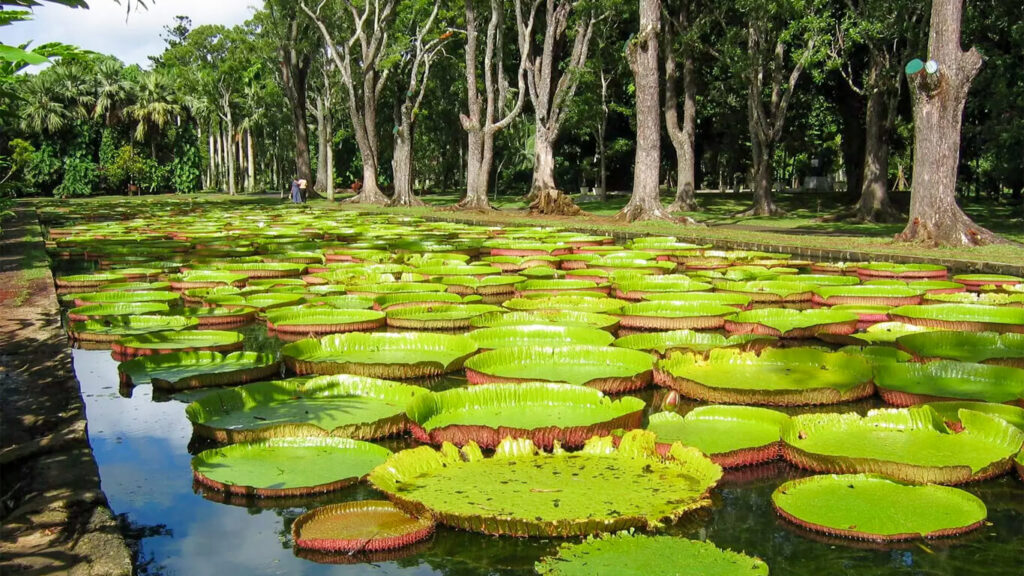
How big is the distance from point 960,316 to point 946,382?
2.11 m

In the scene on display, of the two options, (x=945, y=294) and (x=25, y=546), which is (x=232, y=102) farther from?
(x=25, y=546)

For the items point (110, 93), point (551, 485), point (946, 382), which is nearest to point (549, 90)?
point (946, 382)

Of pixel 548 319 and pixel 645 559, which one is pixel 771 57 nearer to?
pixel 548 319

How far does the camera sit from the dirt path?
7.84 feet

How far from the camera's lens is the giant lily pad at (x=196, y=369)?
4594 millimetres

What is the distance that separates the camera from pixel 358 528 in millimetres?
2770

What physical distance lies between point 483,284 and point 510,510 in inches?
214

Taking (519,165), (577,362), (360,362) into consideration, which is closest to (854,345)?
(577,362)

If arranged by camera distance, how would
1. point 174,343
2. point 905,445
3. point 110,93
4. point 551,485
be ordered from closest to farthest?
point 551,485
point 905,445
point 174,343
point 110,93

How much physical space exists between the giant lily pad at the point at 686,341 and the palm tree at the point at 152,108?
3981 centimetres

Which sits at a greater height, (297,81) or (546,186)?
(297,81)

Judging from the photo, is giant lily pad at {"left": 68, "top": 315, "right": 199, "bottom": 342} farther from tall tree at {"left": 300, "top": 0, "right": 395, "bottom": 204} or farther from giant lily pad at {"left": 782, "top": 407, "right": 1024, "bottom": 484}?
tall tree at {"left": 300, "top": 0, "right": 395, "bottom": 204}

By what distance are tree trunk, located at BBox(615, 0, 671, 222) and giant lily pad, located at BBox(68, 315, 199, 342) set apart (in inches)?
484

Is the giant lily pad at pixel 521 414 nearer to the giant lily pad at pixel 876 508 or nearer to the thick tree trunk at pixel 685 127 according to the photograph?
the giant lily pad at pixel 876 508
